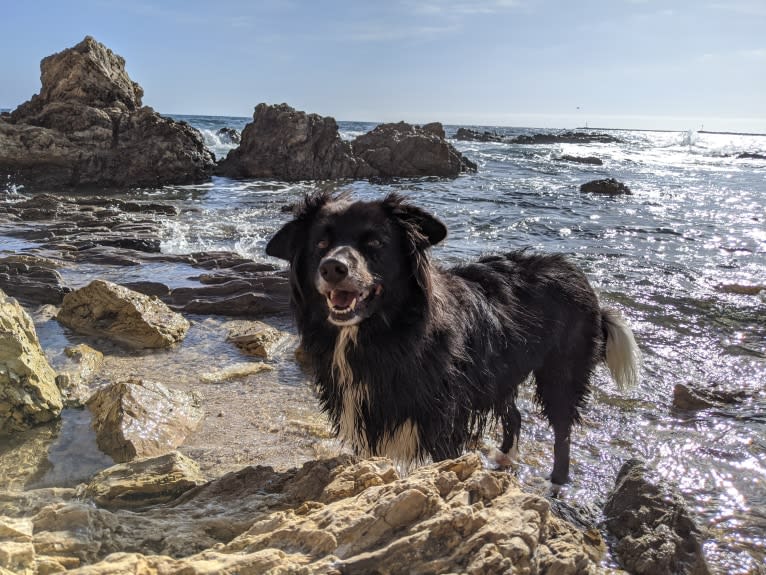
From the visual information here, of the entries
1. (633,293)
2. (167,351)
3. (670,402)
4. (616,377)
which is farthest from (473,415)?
(633,293)

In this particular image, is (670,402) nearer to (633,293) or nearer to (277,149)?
(633,293)

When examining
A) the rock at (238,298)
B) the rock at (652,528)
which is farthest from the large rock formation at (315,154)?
the rock at (652,528)

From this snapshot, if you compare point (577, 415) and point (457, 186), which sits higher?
point (457, 186)

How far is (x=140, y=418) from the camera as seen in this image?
3521 millimetres

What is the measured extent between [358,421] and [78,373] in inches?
99.7

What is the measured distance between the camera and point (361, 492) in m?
2.18

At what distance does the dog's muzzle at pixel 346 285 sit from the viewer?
2.75 m

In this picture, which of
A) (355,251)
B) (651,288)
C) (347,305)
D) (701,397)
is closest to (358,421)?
(347,305)

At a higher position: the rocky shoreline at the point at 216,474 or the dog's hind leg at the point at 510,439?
the rocky shoreline at the point at 216,474

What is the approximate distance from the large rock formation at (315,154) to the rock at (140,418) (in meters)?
19.5

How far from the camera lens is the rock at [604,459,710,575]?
104 inches

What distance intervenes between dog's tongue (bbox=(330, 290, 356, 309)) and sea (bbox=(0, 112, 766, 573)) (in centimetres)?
95

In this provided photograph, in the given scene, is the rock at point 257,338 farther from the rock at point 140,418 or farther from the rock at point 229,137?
the rock at point 229,137

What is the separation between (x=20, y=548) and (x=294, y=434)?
7.60 ft
